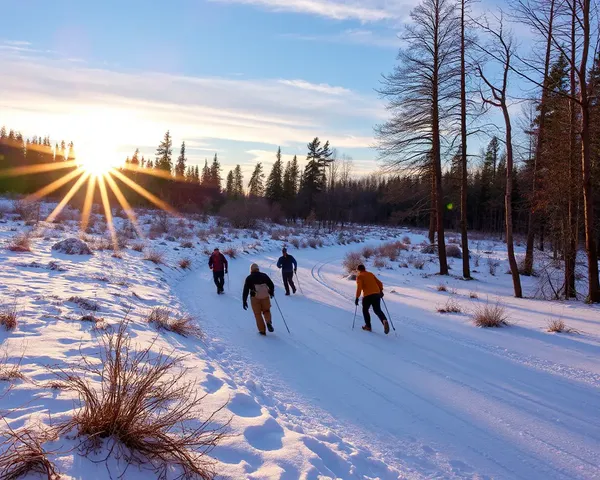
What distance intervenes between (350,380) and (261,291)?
347 centimetres

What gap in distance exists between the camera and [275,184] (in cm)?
7119

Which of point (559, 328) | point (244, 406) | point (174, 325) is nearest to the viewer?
point (244, 406)

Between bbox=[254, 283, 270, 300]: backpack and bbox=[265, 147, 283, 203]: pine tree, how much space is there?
58.8 m

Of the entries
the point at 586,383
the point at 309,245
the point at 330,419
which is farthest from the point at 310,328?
the point at 309,245

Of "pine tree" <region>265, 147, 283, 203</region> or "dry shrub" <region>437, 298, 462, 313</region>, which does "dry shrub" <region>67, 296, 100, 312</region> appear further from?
"pine tree" <region>265, 147, 283, 203</region>

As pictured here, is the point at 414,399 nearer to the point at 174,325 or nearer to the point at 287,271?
the point at 174,325

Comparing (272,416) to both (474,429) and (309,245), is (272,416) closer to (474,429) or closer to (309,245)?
(474,429)

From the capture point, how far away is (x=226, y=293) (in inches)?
515

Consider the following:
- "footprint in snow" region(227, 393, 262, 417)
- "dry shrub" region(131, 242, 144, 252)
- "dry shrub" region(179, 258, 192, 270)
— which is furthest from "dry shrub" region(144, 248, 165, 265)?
"footprint in snow" region(227, 393, 262, 417)

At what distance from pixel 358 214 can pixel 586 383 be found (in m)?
73.2

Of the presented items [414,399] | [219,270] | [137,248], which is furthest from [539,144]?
[137,248]

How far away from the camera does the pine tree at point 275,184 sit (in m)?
69.8

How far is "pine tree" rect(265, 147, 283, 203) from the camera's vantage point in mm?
69750

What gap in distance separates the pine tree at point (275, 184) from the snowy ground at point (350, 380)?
190ft
